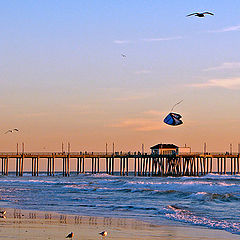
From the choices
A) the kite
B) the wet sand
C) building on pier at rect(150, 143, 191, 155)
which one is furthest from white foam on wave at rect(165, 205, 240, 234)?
building on pier at rect(150, 143, 191, 155)

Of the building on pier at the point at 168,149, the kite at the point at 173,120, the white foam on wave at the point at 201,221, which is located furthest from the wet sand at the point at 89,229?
the building on pier at the point at 168,149

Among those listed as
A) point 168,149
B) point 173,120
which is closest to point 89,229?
point 173,120

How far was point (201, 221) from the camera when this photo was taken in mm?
21719

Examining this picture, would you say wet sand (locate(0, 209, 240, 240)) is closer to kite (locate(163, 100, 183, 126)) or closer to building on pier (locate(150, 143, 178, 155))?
kite (locate(163, 100, 183, 126))

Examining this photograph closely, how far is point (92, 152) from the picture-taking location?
9019cm

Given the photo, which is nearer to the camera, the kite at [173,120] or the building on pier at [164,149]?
the kite at [173,120]

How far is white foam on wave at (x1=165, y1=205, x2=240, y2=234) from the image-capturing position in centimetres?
1984

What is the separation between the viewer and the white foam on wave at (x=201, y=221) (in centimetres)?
1984

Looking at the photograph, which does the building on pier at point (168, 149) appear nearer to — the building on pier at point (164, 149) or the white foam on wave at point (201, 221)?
the building on pier at point (164, 149)

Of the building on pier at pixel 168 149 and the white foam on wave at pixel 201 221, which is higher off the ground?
the building on pier at pixel 168 149

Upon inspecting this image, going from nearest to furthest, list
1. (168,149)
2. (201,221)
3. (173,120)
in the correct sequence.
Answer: (201,221), (173,120), (168,149)

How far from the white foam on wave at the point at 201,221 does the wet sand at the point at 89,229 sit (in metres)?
0.75

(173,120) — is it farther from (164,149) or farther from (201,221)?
(164,149)

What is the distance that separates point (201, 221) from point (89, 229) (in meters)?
4.92
